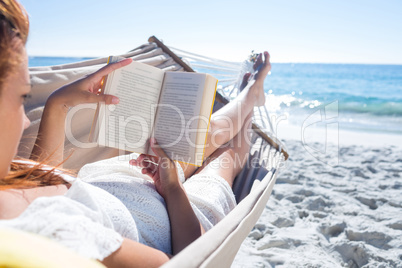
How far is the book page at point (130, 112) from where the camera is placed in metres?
0.94

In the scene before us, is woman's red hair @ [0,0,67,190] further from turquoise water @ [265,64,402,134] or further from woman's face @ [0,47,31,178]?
turquoise water @ [265,64,402,134]

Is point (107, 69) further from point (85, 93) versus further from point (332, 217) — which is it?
point (332, 217)

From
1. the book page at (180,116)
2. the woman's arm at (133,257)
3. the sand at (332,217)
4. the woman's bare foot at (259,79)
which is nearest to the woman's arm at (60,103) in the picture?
the book page at (180,116)

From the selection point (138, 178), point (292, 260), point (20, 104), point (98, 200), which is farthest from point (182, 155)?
point (292, 260)

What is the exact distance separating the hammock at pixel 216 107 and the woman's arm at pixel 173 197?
0.12 metres

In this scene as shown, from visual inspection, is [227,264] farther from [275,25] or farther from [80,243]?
[275,25]

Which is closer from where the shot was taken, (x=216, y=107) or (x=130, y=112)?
(x=130, y=112)

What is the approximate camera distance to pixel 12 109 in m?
0.54

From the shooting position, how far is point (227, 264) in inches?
28.3

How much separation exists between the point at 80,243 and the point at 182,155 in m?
0.49

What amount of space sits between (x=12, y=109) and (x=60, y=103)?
1.40ft

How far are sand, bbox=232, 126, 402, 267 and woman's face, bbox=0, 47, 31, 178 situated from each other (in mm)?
1091

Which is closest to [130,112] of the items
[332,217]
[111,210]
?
[111,210]

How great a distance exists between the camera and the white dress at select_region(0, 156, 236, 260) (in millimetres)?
476
